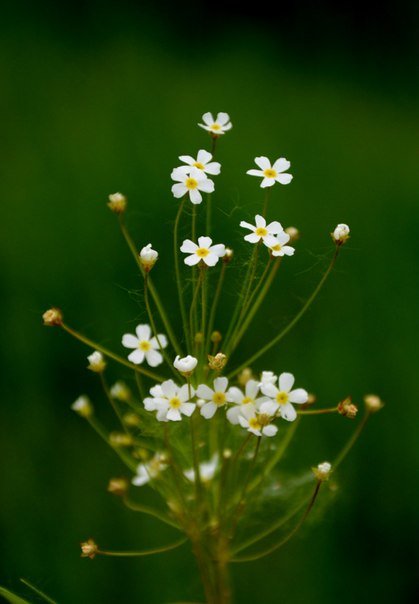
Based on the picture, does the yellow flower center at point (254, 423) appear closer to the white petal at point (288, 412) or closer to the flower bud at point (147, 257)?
the white petal at point (288, 412)

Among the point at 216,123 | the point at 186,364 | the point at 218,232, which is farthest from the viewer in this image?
the point at 218,232

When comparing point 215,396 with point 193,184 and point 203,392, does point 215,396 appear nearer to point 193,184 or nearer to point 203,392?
point 203,392

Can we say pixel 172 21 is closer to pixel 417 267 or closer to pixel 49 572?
pixel 417 267

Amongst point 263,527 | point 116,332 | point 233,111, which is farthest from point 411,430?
point 233,111

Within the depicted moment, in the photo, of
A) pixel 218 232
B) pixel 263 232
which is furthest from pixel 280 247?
pixel 218 232

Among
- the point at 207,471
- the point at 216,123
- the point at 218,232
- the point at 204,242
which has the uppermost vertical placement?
the point at 218,232
